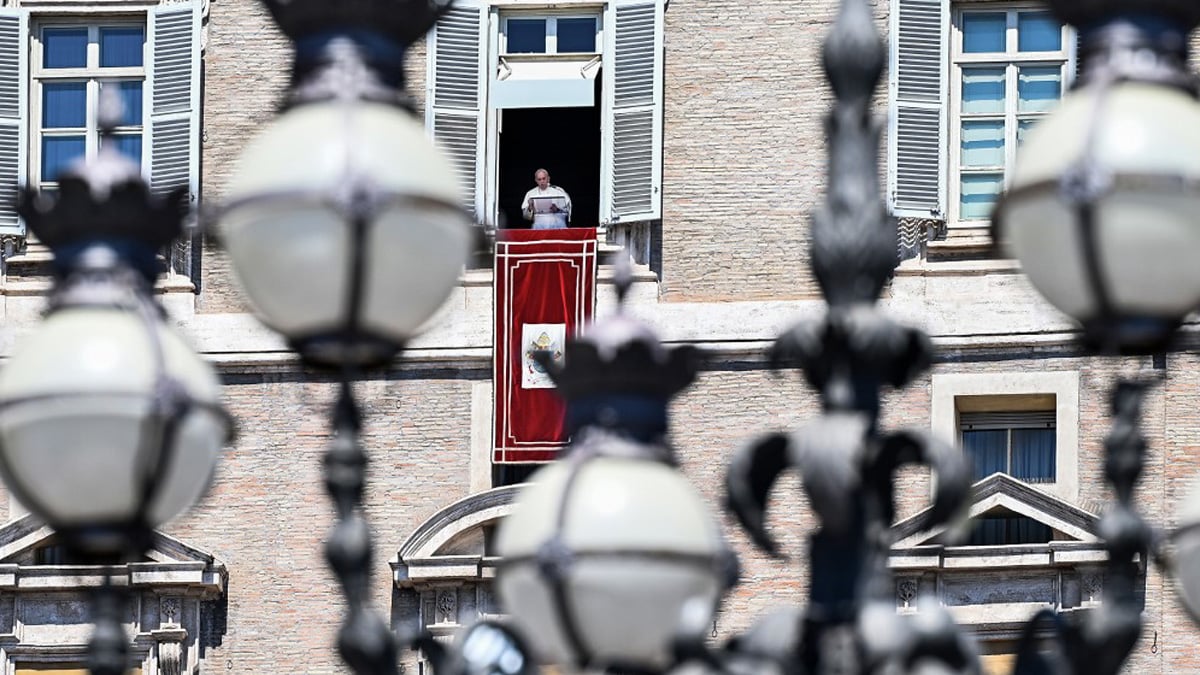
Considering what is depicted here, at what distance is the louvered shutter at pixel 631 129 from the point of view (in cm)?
3497

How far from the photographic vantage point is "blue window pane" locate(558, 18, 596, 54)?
116 ft

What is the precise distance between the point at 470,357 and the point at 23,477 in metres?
24.6

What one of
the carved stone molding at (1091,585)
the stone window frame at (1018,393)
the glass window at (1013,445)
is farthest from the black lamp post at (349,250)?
the stone window frame at (1018,393)

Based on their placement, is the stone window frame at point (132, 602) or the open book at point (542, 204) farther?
the open book at point (542, 204)

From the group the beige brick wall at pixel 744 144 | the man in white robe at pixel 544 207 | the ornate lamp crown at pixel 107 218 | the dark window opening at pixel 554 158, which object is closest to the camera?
the ornate lamp crown at pixel 107 218

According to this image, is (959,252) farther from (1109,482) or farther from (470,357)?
(1109,482)

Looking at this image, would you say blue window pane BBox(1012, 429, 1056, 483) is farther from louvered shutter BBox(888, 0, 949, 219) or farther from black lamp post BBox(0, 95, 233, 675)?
A: black lamp post BBox(0, 95, 233, 675)

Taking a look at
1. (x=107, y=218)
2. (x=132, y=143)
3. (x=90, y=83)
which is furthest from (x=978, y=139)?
(x=107, y=218)

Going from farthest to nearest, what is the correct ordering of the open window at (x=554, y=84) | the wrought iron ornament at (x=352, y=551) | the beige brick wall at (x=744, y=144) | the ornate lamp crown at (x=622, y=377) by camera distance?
the beige brick wall at (x=744, y=144)
the open window at (x=554, y=84)
the ornate lamp crown at (x=622, y=377)
the wrought iron ornament at (x=352, y=551)

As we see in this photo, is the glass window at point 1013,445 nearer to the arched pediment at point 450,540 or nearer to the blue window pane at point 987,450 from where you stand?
the blue window pane at point 987,450

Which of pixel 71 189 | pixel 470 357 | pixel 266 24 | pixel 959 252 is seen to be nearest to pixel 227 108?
pixel 266 24

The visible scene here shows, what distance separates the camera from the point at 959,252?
114 ft

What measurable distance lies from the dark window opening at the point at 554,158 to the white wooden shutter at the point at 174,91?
2594mm

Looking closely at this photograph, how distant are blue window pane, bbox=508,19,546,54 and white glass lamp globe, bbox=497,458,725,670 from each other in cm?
2463
